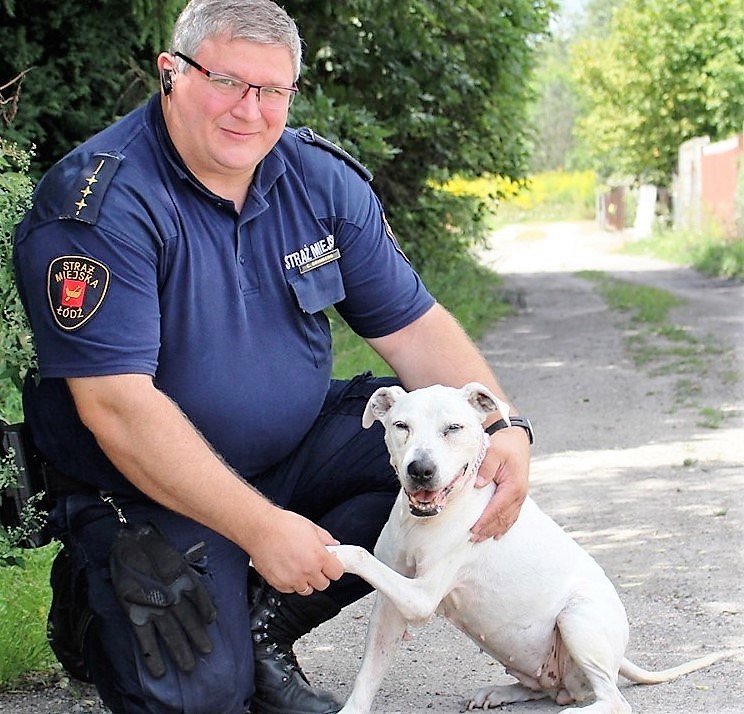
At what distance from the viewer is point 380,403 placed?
357cm

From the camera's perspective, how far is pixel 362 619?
474 centimetres

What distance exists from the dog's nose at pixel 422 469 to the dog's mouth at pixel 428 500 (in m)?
0.04

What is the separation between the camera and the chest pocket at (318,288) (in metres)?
3.53

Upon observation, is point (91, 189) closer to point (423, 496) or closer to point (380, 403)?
point (380, 403)

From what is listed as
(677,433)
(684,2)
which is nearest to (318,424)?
(677,433)

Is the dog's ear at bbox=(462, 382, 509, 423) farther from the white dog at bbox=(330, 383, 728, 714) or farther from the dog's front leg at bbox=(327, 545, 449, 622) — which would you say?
the dog's front leg at bbox=(327, 545, 449, 622)

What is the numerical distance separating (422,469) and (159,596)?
0.76 meters

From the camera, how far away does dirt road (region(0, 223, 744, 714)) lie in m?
3.93

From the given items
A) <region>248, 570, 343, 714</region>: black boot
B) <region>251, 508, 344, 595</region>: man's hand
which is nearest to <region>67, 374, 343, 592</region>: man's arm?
<region>251, 508, 344, 595</region>: man's hand

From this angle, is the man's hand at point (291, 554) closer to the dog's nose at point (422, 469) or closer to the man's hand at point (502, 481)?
the dog's nose at point (422, 469)

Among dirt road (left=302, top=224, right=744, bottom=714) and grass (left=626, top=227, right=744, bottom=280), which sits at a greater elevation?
dirt road (left=302, top=224, right=744, bottom=714)

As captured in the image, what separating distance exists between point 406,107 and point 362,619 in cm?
847

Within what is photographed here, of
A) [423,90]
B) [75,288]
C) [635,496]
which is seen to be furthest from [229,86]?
[423,90]

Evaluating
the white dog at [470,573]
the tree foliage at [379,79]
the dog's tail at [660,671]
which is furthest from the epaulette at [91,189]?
the tree foliage at [379,79]
